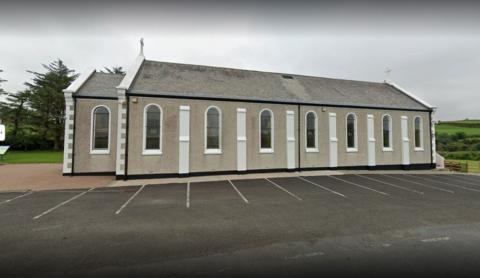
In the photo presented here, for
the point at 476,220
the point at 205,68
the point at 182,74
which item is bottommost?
the point at 476,220

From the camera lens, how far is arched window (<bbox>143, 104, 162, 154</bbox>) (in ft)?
41.0

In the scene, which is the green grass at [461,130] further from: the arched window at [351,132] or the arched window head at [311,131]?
the arched window head at [311,131]

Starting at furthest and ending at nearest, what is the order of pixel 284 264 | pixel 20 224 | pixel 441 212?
pixel 441 212, pixel 20 224, pixel 284 264

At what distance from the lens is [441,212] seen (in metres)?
6.80

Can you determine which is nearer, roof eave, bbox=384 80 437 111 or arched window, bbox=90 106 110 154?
arched window, bbox=90 106 110 154

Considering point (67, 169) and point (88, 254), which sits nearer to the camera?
point (88, 254)

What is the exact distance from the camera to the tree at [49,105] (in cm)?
3509

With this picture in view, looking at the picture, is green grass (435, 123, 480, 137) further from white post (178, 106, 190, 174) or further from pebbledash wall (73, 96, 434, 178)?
white post (178, 106, 190, 174)

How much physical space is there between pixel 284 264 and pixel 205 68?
16.4 m

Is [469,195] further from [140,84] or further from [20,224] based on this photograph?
[140,84]

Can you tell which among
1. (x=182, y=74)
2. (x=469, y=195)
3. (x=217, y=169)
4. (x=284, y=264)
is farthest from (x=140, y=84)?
(x=469, y=195)

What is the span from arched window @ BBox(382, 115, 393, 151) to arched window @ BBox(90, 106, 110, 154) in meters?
20.7

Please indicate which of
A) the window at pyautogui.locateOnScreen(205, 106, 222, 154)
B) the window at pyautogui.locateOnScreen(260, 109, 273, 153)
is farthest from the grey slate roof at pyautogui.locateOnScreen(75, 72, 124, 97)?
the window at pyautogui.locateOnScreen(260, 109, 273, 153)

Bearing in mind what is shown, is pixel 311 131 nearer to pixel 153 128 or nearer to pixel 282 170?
pixel 282 170
